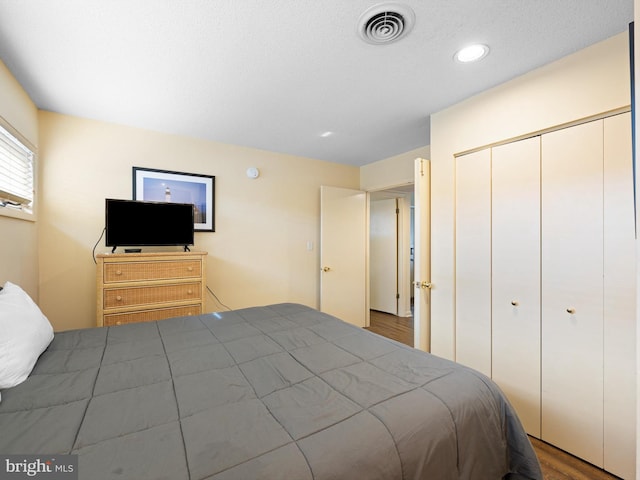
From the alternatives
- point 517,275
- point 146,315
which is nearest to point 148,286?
point 146,315

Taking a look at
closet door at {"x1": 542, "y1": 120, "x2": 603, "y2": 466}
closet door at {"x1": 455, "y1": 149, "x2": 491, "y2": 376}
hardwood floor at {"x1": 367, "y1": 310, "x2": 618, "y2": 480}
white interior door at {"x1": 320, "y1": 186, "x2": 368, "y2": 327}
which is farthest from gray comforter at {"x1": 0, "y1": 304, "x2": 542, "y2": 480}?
white interior door at {"x1": 320, "y1": 186, "x2": 368, "y2": 327}

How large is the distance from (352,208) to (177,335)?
3014 mm

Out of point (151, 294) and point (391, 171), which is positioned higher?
point (391, 171)

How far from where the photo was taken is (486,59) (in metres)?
1.72

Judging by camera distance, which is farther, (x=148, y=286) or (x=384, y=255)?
(x=384, y=255)

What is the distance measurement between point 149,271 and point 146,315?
0.39 m

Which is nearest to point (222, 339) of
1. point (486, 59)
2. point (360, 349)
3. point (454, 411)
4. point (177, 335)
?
point (177, 335)

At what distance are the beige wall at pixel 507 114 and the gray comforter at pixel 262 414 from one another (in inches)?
46.7

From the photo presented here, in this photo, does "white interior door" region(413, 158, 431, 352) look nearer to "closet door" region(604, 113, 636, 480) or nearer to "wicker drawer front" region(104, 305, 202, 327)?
"closet door" region(604, 113, 636, 480)

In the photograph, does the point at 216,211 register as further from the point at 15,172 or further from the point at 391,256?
the point at 391,256

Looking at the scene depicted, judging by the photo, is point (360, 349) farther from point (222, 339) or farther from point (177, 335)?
point (177, 335)

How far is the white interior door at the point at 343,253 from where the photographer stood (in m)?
3.87

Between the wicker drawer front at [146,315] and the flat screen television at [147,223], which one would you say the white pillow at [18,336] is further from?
the flat screen television at [147,223]

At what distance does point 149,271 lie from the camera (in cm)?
248
